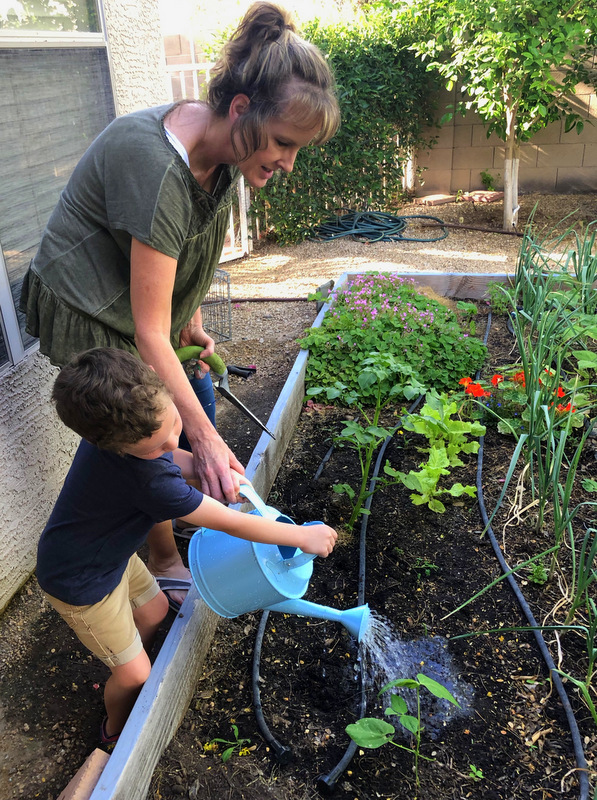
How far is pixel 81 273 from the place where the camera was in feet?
5.32

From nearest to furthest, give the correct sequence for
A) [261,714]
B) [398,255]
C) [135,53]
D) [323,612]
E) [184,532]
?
[323,612] → [261,714] → [184,532] → [135,53] → [398,255]

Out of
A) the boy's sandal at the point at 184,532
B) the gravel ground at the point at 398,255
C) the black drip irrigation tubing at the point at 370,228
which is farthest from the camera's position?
the black drip irrigation tubing at the point at 370,228

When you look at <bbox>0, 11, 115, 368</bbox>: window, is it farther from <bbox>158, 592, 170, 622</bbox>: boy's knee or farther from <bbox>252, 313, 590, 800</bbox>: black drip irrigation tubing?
<bbox>252, 313, 590, 800</bbox>: black drip irrigation tubing

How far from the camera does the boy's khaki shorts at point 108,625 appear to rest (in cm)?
155

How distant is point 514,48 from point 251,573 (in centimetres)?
579

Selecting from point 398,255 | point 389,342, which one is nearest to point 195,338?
point 389,342

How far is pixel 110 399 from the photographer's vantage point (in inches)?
50.4

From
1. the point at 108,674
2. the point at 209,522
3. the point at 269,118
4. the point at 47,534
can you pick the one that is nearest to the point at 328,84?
the point at 269,118

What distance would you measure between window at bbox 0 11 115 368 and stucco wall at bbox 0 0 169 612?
0.11 metres

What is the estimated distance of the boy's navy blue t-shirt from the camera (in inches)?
54.3

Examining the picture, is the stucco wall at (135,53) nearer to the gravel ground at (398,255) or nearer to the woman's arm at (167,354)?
the woman's arm at (167,354)

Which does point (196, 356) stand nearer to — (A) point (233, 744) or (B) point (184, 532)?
(B) point (184, 532)

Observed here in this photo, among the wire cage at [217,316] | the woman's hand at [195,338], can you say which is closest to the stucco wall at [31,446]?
the woman's hand at [195,338]

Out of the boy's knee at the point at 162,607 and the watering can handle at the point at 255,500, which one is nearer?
the watering can handle at the point at 255,500
